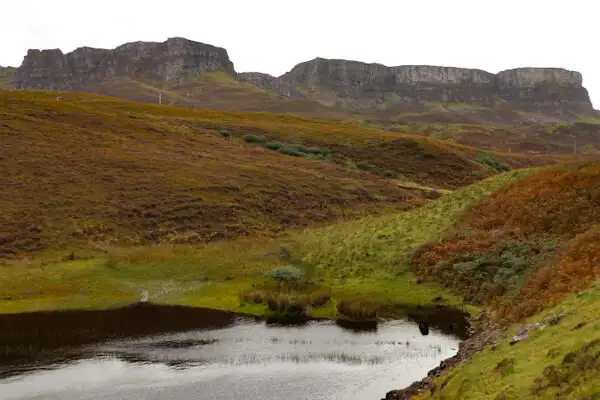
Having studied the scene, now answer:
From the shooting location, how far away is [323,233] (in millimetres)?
52344

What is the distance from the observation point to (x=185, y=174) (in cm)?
6912

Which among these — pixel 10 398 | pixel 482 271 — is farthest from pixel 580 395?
pixel 482 271

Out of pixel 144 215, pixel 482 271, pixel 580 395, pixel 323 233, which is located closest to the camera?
pixel 580 395

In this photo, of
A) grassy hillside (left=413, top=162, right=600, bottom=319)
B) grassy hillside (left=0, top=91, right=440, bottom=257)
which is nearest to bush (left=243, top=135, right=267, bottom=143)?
grassy hillside (left=0, top=91, right=440, bottom=257)

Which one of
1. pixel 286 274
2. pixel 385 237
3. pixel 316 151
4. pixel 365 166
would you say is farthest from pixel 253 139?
pixel 286 274

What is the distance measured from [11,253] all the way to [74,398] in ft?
95.3

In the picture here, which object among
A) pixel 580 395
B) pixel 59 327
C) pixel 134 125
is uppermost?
pixel 134 125

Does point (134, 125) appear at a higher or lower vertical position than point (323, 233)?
higher

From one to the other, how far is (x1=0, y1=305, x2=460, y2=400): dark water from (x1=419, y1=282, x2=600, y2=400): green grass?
415 cm

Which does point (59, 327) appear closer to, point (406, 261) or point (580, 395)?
point (406, 261)

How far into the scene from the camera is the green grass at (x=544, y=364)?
1289cm

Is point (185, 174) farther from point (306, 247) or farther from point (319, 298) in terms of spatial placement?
point (319, 298)

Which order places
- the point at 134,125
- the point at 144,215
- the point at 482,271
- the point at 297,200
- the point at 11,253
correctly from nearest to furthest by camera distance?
the point at 482,271
the point at 11,253
the point at 144,215
the point at 297,200
the point at 134,125

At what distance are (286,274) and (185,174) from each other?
116 ft
